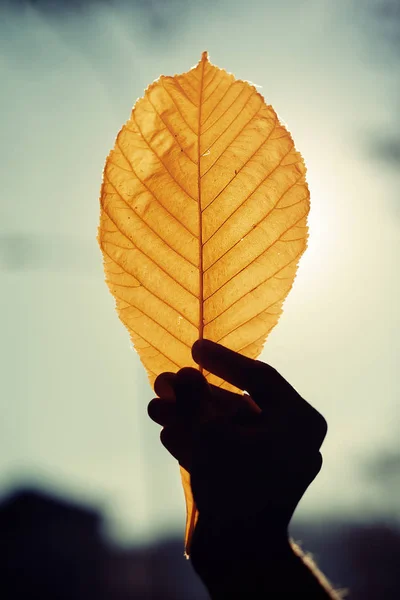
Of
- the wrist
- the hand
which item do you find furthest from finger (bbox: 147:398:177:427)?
the wrist

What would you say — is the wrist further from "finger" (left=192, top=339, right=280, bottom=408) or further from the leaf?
"finger" (left=192, top=339, right=280, bottom=408)

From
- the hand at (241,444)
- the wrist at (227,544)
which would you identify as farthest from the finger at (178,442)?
the wrist at (227,544)

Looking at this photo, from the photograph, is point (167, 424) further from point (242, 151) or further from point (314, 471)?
point (242, 151)

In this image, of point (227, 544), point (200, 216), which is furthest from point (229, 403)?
point (200, 216)

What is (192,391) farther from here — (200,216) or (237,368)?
→ (200,216)

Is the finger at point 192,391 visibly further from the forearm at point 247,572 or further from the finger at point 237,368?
the forearm at point 247,572

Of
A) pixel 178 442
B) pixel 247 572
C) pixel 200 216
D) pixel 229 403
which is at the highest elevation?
pixel 200 216

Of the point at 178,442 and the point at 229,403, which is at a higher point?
the point at 229,403

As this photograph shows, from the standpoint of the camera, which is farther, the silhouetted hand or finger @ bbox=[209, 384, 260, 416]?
finger @ bbox=[209, 384, 260, 416]
